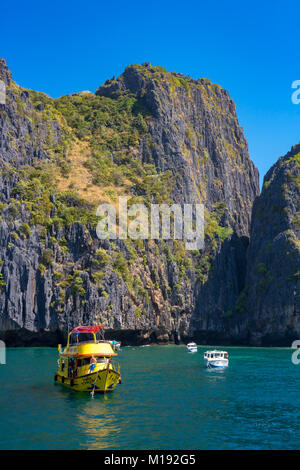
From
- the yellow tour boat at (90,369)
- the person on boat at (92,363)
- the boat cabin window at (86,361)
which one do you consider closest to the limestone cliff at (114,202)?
the yellow tour boat at (90,369)

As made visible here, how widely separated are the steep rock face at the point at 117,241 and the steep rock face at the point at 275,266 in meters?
9.08

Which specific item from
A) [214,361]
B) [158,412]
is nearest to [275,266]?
[214,361]

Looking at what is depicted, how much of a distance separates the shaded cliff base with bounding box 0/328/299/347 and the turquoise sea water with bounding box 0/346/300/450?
51.4m

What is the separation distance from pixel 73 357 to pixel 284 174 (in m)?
107

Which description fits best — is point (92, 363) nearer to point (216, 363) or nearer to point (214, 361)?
point (214, 361)

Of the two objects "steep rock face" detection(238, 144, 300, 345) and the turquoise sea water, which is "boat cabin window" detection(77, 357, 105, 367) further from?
"steep rock face" detection(238, 144, 300, 345)

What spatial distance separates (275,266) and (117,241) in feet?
140

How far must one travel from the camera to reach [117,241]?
136 meters

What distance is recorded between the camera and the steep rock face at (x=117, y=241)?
12188cm

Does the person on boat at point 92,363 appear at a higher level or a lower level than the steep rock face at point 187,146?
lower

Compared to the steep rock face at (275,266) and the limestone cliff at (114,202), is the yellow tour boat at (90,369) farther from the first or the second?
the steep rock face at (275,266)

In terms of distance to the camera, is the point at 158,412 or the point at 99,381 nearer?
the point at 158,412

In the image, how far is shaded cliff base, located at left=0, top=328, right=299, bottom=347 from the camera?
396ft
